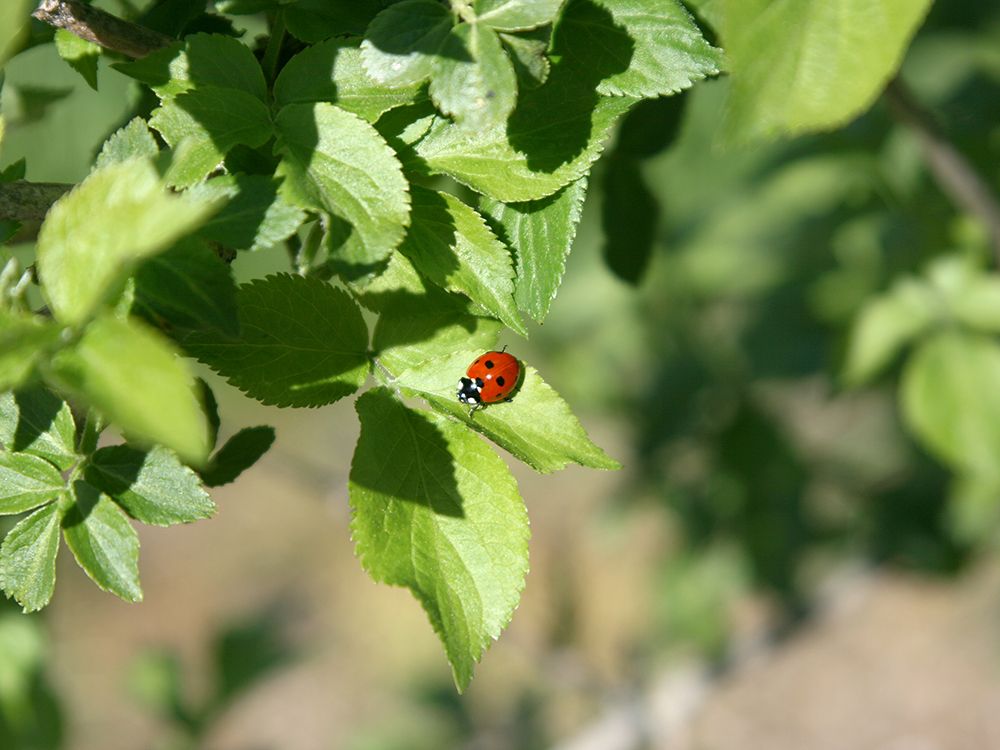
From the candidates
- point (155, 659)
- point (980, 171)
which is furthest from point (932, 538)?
point (155, 659)

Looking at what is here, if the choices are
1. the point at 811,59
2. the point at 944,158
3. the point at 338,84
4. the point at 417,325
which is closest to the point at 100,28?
the point at 338,84

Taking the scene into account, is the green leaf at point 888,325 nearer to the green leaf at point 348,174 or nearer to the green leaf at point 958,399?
the green leaf at point 958,399

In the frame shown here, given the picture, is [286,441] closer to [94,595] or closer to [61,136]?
[94,595]

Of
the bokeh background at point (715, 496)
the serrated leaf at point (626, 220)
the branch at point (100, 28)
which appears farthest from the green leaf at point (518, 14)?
the serrated leaf at point (626, 220)

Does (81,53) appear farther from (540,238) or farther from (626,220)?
→ (626,220)

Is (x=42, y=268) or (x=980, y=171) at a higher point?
(x=42, y=268)

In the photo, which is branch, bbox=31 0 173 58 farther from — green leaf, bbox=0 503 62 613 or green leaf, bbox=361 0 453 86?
green leaf, bbox=0 503 62 613

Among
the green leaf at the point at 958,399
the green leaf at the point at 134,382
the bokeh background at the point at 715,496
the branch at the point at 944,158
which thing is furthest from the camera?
the bokeh background at the point at 715,496
